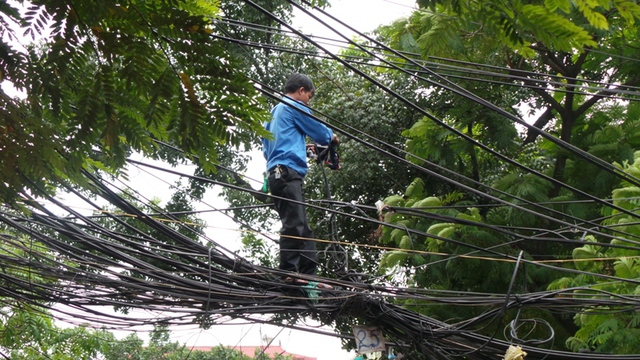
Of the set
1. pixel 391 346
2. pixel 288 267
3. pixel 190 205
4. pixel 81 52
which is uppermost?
pixel 190 205

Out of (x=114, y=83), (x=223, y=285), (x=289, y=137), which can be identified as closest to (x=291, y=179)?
(x=289, y=137)

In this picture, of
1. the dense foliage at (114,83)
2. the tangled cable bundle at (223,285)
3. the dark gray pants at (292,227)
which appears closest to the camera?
the dense foliage at (114,83)

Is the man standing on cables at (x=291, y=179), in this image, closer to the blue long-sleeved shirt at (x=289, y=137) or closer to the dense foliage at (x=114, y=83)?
the blue long-sleeved shirt at (x=289, y=137)

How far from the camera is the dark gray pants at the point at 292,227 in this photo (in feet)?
17.7

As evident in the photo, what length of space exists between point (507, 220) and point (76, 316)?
5.37 metres

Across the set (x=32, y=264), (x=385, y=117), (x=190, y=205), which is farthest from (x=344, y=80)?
(x=32, y=264)

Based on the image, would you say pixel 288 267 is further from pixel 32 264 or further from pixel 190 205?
pixel 190 205

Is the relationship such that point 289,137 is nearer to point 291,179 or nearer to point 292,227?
point 291,179

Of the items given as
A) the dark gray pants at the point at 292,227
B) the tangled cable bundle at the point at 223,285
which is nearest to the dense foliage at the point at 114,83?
the tangled cable bundle at the point at 223,285

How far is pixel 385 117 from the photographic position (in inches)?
423

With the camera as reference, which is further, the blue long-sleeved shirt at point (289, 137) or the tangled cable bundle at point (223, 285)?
the blue long-sleeved shirt at point (289, 137)

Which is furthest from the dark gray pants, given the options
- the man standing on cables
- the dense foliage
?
the dense foliage

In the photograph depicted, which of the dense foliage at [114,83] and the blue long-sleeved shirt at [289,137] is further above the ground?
the blue long-sleeved shirt at [289,137]

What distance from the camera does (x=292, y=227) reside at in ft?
17.7
